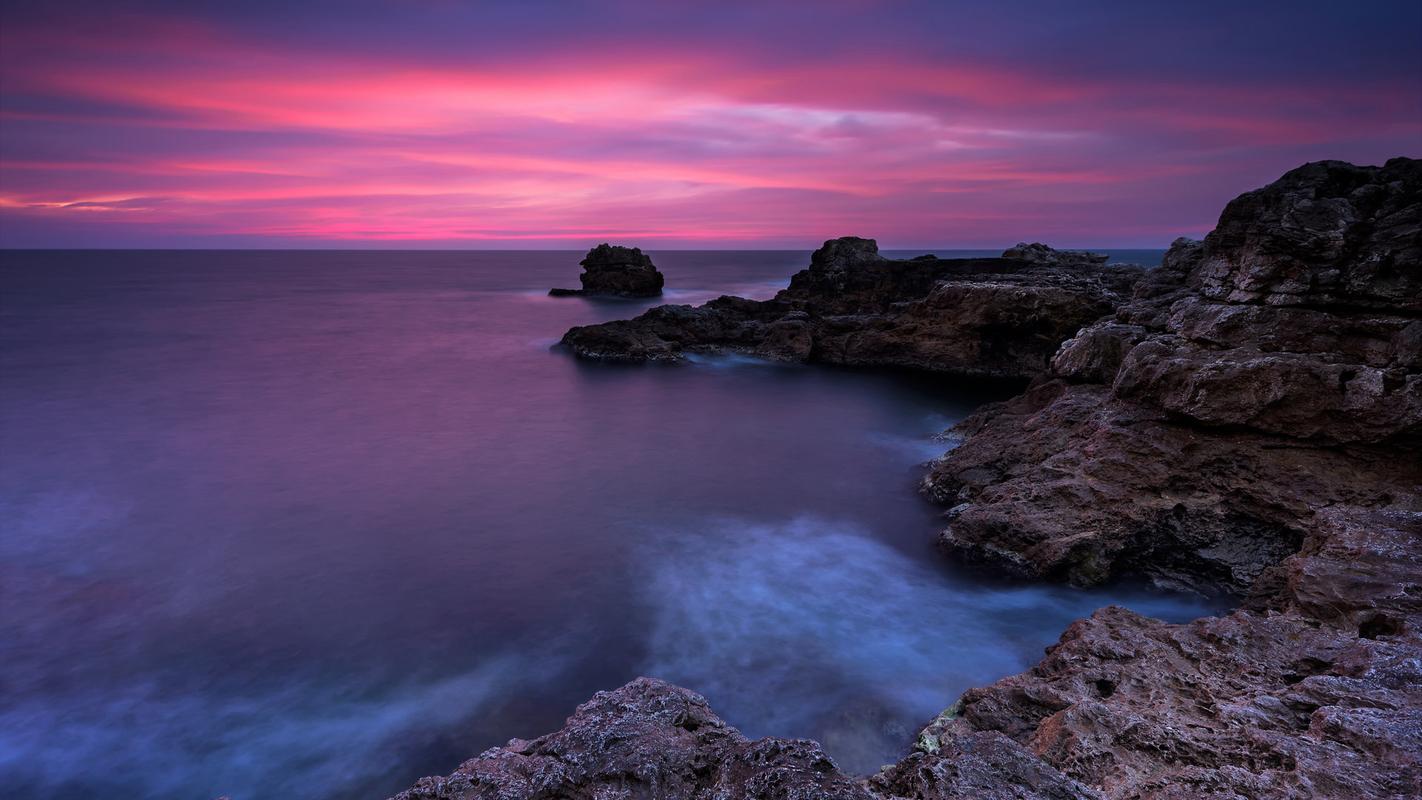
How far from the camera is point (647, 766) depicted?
3742 mm

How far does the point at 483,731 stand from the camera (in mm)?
7434

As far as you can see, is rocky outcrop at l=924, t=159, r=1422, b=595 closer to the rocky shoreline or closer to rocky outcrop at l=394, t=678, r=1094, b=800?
the rocky shoreline

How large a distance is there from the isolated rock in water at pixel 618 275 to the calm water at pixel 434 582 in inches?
1464

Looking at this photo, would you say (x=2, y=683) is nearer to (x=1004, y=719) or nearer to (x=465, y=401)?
(x=1004, y=719)

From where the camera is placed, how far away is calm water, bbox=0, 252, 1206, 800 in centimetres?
743

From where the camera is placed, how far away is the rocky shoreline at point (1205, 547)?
3.71 metres

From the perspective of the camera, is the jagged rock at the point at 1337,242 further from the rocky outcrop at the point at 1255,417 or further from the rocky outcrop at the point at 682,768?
the rocky outcrop at the point at 682,768

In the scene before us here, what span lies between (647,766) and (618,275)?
5746 centimetres

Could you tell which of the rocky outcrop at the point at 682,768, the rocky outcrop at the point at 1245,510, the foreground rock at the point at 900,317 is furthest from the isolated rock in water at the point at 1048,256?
the rocky outcrop at the point at 682,768

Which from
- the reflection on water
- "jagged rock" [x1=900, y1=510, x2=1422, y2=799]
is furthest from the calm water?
"jagged rock" [x1=900, y1=510, x2=1422, y2=799]

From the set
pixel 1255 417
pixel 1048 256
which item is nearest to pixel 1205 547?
pixel 1255 417

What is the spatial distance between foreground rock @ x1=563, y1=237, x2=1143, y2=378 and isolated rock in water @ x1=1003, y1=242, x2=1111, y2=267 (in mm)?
179

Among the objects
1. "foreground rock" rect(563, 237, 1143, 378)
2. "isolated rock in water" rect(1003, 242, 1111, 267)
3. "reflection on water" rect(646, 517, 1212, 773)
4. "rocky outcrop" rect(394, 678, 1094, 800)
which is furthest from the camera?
"isolated rock in water" rect(1003, 242, 1111, 267)

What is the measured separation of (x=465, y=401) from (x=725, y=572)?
14.6 meters
